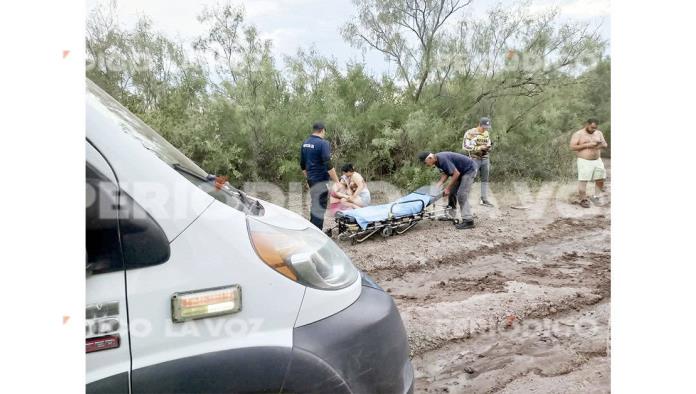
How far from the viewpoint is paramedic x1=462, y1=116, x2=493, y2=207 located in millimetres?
7230

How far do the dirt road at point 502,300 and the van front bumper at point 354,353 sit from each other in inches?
46.4

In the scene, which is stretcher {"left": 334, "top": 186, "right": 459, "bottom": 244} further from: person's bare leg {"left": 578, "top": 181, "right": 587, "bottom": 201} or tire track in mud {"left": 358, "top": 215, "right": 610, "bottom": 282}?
person's bare leg {"left": 578, "top": 181, "right": 587, "bottom": 201}

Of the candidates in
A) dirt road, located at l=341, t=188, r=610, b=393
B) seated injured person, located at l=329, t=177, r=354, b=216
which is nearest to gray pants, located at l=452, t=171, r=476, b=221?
dirt road, located at l=341, t=188, r=610, b=393

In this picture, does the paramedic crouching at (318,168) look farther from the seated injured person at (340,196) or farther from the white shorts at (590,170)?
the white shorts at (590,170)

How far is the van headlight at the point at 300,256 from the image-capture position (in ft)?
3.63

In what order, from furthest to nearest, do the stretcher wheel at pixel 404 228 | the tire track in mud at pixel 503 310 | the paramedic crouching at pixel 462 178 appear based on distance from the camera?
the paramedic crouching at pixel 462 178
the stretcher wheel at pixel 404 228
the tire track in mud at pixel 503 310

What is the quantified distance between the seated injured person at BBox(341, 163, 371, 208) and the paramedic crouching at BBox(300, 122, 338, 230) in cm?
68

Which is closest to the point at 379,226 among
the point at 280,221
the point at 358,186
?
the point at 358,186

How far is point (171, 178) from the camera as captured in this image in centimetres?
105

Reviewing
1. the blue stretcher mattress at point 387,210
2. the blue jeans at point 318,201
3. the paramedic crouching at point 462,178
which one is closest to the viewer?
the blue stretcher mattress at point 387,210

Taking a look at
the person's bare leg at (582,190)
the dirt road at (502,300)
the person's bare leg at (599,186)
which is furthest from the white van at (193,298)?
the person's bare leg at (599,186)

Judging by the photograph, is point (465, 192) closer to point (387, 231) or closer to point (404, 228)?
point (404, 228)

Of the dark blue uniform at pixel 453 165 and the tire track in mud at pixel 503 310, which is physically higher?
the dark blue uniform at pixel 453 165

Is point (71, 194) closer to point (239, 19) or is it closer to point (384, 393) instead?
point (384, 393)
